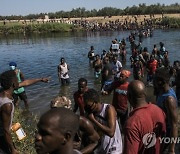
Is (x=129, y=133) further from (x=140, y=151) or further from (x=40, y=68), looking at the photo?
(x=40, y=68)

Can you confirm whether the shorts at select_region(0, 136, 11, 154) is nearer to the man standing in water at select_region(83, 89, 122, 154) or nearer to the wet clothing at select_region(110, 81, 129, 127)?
the man standing in water at select_region(83, 89, 122, 154)

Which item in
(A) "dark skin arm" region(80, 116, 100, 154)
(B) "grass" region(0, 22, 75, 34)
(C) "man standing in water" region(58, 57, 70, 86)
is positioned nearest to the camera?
(A) "dark skin arm" region(80, 116, 100, 154)

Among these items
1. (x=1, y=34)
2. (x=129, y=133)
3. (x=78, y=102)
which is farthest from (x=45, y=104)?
(x=1, y=34)

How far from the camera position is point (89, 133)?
4.15 m

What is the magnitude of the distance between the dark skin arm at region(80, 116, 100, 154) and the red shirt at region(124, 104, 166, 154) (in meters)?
0.69

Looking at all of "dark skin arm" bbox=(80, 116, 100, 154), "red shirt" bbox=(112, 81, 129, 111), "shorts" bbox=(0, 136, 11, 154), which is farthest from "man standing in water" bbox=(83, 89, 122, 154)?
"red shirt" bbox=(112, 81, 129, 111)

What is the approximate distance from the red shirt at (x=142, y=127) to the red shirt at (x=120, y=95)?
10.9 feet

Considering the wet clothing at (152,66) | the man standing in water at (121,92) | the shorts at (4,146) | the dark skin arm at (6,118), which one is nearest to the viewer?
the dark skin arm at (6,118)

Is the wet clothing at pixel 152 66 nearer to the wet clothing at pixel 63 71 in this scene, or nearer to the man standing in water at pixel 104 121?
the wet clothing at pixel 63 71

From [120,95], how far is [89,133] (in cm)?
313

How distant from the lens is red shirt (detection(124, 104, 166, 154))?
3.51 meters

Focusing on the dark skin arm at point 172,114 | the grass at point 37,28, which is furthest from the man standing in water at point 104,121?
the grass at point 37,28

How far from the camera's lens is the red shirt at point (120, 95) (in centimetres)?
716

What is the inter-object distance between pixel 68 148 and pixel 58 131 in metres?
0.18
